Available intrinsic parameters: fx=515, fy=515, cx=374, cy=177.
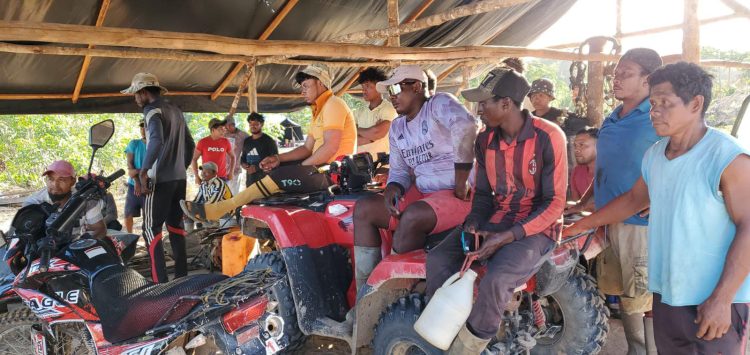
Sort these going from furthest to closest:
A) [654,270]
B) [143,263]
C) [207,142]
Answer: [207,142] → [143,263] → [654,270]

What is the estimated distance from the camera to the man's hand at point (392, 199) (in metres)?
3.07

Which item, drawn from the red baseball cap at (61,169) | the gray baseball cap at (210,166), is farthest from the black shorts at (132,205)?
the red baseball cap at (61,169)

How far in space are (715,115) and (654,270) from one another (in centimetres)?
1699

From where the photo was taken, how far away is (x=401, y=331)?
274 centimetres

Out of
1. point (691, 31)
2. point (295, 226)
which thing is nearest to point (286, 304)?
point (295, 226)

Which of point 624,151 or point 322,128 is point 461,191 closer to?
point 624,151

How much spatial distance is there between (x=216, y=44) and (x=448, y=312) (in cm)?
281

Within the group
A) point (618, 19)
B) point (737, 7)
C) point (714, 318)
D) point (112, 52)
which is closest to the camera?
point (714, 318)

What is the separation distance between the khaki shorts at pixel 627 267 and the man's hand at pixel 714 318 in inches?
43.1

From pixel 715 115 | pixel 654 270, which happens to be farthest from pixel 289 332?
pixel 715 115

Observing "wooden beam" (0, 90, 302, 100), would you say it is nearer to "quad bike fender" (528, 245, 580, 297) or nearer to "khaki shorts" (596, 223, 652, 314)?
"quad bike fender" (528, 245, 580, 297)

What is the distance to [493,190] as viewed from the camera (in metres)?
2.81

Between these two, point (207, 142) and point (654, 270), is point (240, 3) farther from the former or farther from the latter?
point (654, 270)

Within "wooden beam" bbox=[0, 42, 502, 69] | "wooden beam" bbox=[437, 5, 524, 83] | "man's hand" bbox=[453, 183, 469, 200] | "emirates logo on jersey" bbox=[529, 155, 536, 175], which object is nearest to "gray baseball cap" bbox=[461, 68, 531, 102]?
"emirates logo on jersey" bbox=[529, 155, 536, 175]
